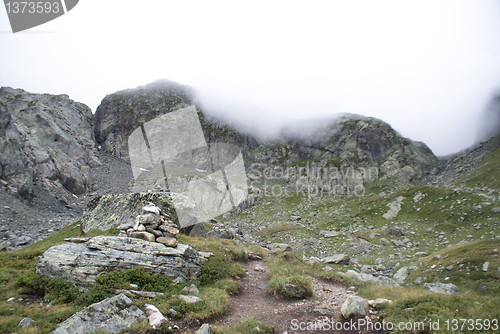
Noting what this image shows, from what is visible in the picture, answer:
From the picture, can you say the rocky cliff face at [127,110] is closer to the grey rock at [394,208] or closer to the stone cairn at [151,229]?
the grey rock at [394,208]

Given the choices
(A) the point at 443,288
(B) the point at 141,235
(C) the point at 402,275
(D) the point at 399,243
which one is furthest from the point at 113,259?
(D) the point at 399,243

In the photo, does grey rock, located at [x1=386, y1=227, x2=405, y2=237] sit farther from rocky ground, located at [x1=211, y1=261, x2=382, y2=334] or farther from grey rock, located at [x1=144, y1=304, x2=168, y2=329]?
grey rock, located at [x1=144, y1=304, x2=168, y2=329]

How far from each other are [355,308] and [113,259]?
12.7 m

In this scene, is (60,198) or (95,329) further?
(60,198)

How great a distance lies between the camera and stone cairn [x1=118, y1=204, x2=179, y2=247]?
51.6ft

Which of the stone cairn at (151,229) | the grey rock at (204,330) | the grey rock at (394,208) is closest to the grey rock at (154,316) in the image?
the grey rock at (204,330)

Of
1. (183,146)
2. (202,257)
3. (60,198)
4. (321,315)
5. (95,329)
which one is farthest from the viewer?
(183,146)

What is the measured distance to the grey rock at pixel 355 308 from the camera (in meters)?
10.9

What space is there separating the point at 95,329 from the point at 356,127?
6037 inches

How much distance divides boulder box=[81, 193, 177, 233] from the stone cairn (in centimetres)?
191

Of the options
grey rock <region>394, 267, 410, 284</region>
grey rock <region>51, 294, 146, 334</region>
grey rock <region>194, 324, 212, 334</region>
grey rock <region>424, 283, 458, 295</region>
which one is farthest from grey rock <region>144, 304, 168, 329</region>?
grey rock <region>394, 267, 410, 284</region>

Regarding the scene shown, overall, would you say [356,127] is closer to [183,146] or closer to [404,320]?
[183,146]

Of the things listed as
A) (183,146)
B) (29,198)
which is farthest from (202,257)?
(183,146)

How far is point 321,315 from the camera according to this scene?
1197cm
